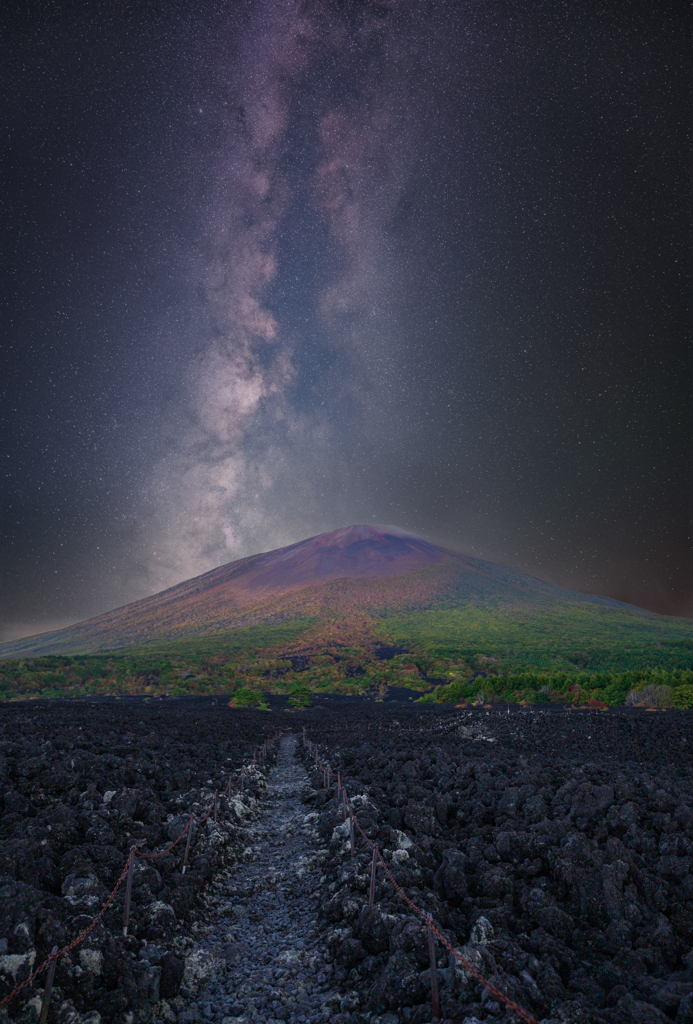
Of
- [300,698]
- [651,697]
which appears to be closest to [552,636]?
[651,697]

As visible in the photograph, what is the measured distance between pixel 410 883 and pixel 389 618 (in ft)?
434

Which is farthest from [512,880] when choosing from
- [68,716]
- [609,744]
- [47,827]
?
[68,716]

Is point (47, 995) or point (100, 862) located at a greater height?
point (47, 995)

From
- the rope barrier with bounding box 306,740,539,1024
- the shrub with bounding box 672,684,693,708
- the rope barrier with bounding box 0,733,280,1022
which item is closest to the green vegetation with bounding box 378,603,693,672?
the shrub with bounding box 672,684,693,708

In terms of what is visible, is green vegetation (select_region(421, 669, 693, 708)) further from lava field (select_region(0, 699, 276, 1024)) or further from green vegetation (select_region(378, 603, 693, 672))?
lava field (select_region(0, 699, 276, 1024))

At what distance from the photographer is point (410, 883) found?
791 centimetres

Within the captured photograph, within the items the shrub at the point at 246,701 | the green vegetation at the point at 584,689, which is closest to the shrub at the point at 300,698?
the shrub at the point at 246,701

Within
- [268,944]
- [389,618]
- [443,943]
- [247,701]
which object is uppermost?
[443,943]

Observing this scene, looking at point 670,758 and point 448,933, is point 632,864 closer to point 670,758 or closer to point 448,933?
point 448,933

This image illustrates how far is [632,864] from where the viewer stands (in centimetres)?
755

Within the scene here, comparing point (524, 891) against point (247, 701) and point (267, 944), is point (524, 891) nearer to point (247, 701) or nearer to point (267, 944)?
point (267, 944)

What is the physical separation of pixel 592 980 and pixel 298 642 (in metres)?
103

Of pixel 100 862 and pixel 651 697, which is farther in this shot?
pixel 651 697

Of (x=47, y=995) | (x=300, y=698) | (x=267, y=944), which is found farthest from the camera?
(x=300, y=698)
